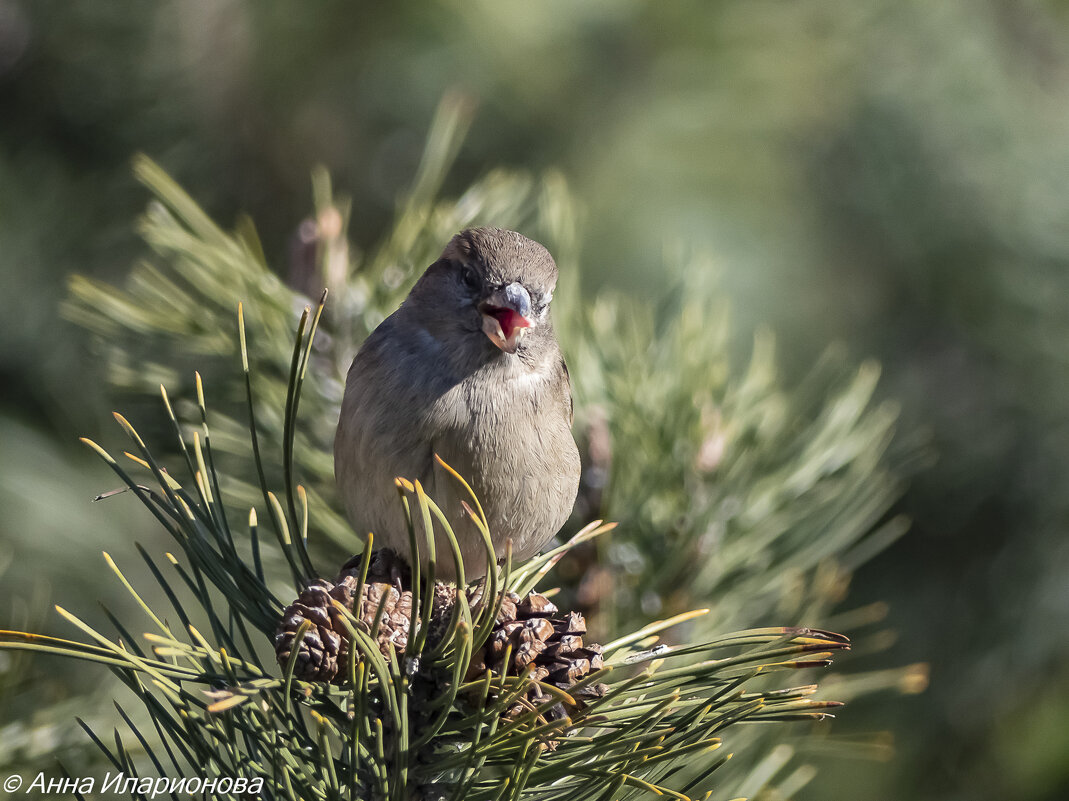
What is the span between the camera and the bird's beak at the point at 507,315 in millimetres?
1519

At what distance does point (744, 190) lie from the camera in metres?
3.21

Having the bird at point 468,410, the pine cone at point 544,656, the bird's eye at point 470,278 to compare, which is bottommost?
the pine cone at point 544,656

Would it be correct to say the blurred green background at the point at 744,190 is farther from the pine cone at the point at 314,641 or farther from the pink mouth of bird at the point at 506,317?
the pine cone at the point at 314,641

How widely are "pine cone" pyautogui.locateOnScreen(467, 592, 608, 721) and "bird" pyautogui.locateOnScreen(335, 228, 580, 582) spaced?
0.29 meters

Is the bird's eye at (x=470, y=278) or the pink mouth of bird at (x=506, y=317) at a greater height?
the bird's eye at (x=470, y=278)

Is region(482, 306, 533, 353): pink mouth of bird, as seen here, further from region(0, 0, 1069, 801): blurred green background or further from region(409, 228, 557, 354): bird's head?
region(0, 0, 1069, 801): blurred green background

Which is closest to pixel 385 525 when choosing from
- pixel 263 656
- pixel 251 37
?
pixel 263 656

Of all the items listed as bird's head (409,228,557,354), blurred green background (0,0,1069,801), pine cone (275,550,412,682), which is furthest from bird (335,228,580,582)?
blurred green background (0,0,1069,801)

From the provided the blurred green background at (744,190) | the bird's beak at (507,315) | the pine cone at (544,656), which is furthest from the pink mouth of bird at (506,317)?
the blurred green background at (744,190)

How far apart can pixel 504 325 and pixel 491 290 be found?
0.06m

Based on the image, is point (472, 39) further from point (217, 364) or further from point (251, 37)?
point (217, 364)

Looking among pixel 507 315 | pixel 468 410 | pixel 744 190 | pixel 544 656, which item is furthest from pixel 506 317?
pixel 744 190

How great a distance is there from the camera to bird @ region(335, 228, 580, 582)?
1.44 metres

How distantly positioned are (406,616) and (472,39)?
2272 mm
